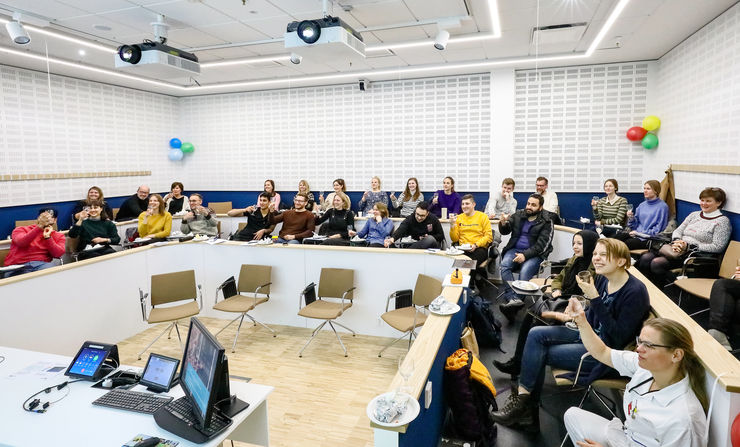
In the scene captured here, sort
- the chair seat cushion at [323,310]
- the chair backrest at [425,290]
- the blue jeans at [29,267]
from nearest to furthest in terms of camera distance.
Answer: the chair backrest at [425,290] → the chair seat cushion at [323,310] → the blue jeans at [29,267]

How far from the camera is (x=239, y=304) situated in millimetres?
4836

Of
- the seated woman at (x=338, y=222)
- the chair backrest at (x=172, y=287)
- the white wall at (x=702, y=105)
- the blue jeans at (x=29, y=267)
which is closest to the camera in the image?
the blue jeans at (x=29, y=267)

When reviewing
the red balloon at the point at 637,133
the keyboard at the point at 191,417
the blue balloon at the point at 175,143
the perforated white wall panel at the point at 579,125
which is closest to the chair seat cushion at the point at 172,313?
the keyboard at the point at 191,417

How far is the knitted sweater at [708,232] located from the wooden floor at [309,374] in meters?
3.62

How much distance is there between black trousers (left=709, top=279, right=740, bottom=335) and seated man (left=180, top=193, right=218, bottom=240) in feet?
21.2

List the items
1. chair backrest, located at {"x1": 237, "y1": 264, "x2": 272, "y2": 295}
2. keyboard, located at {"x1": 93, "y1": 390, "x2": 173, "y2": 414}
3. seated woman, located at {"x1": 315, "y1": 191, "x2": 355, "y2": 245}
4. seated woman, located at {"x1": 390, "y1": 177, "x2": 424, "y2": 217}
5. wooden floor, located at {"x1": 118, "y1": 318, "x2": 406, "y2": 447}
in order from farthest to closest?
seated woman, located at {"x1": 390, "y1": 177, "x2": 424, "y2": 217}, seated woman, located at {"x1": 315, "y1": 191, "x2": 355, "y2": 245}, chair backrest, located at {"x1": 237, "y1": 264, "x2": 272, "y2": 295}, wooden floor, located at {"x1": 118, "y1": 318, "x2": 406, "y2": 447}, keyboard, located at {"x1": 93, "y1": 390, "x2": 173, "y2": 414}

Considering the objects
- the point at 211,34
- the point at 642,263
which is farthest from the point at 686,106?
the point at 211,34

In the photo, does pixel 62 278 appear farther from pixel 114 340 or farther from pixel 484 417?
pixel 484 417

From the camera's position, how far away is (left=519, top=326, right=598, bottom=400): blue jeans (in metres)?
3.05

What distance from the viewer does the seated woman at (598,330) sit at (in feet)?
9.13

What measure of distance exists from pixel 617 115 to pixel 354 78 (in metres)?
5.17

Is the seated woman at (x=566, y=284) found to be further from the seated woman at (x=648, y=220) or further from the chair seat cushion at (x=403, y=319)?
the seated woman at (x=648, y=220)

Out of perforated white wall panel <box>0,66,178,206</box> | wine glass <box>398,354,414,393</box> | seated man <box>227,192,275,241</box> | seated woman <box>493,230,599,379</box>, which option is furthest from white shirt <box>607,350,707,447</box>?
perforated white wall panel <box>0,66,178,206</box>

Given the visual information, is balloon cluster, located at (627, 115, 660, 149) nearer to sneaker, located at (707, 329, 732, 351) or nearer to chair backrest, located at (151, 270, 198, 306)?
sneaker, located at (707, 329, 732, 351)
